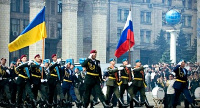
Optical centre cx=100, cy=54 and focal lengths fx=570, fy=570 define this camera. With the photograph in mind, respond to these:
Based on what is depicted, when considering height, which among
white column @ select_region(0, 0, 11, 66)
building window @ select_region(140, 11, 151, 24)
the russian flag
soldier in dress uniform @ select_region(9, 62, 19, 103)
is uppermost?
building window @ select_region(140, 11, 151, 24)

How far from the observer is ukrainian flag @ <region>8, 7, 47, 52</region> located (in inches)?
928

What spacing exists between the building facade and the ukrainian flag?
90.1ft

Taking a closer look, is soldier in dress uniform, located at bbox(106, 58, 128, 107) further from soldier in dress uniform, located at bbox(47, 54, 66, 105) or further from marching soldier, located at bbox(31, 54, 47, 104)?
marching soldier, located at bbox(31, 54, 47, 104)

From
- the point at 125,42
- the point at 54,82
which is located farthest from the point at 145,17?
the point at 54,82

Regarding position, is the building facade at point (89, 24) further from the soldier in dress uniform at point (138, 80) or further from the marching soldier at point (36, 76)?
the marching soldier at point (36, 76)

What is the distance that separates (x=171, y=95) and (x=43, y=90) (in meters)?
5.63

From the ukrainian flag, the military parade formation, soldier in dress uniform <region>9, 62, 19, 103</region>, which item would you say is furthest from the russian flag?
soldier in dress uniform <region>9, 62, 19, 103</region>

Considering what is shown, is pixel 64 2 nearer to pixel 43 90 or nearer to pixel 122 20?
pixel 122 20

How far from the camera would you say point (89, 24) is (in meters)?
64.2

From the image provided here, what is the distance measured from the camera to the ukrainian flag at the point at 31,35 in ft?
77.4

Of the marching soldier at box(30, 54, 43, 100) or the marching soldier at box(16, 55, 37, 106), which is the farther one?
the marching soldier at box(30, 54, 43, 100)

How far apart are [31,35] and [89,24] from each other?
40.4 m

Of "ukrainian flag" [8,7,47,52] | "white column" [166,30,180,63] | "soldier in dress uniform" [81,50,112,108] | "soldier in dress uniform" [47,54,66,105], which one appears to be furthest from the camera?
"white column" [166,30,180,63]

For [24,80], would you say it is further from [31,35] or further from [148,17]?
[148,17]
